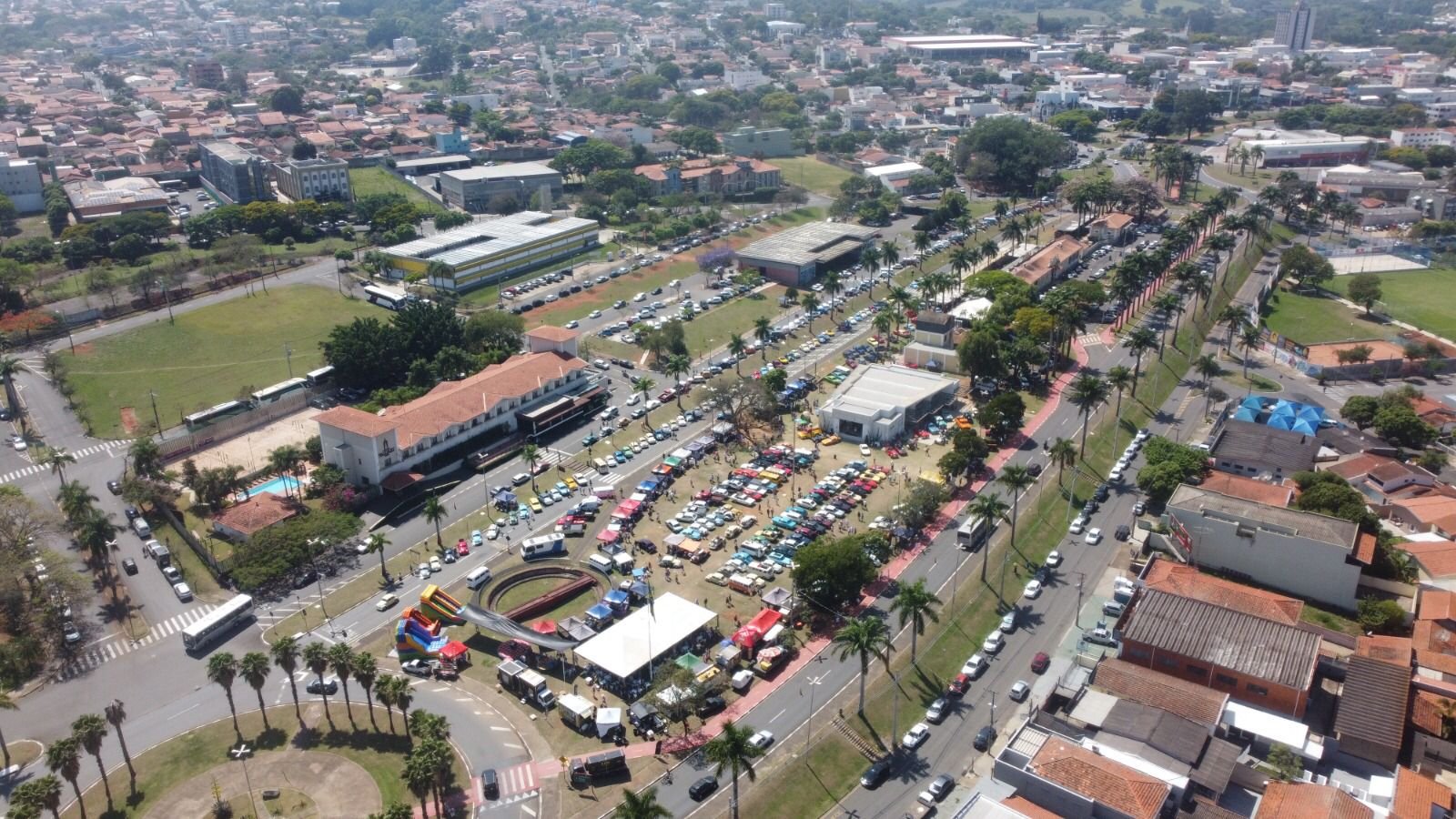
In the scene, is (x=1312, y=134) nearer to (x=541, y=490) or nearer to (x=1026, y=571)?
(x=1026, y=571)

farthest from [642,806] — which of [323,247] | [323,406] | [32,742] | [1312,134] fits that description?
[1312,134]

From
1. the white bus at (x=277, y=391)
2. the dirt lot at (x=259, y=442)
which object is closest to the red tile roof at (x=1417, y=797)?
the dirt lot at (x=259, y=442)

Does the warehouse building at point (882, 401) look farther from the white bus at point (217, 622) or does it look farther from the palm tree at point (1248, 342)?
the white bus at point (217, 622)

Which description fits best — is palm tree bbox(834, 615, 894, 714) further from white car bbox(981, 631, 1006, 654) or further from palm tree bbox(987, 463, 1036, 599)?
palm tree bbox(987, 463, 1036, 599)

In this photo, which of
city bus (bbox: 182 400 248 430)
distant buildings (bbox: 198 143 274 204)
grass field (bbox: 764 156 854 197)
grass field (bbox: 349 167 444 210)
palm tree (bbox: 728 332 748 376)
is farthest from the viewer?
grass field (bbox: 764 156 854 197)

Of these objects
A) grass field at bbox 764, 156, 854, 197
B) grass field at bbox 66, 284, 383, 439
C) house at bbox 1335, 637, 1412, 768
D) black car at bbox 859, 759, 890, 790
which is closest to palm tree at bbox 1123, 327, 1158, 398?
house at bbox 1335, 637, 1412, 768
